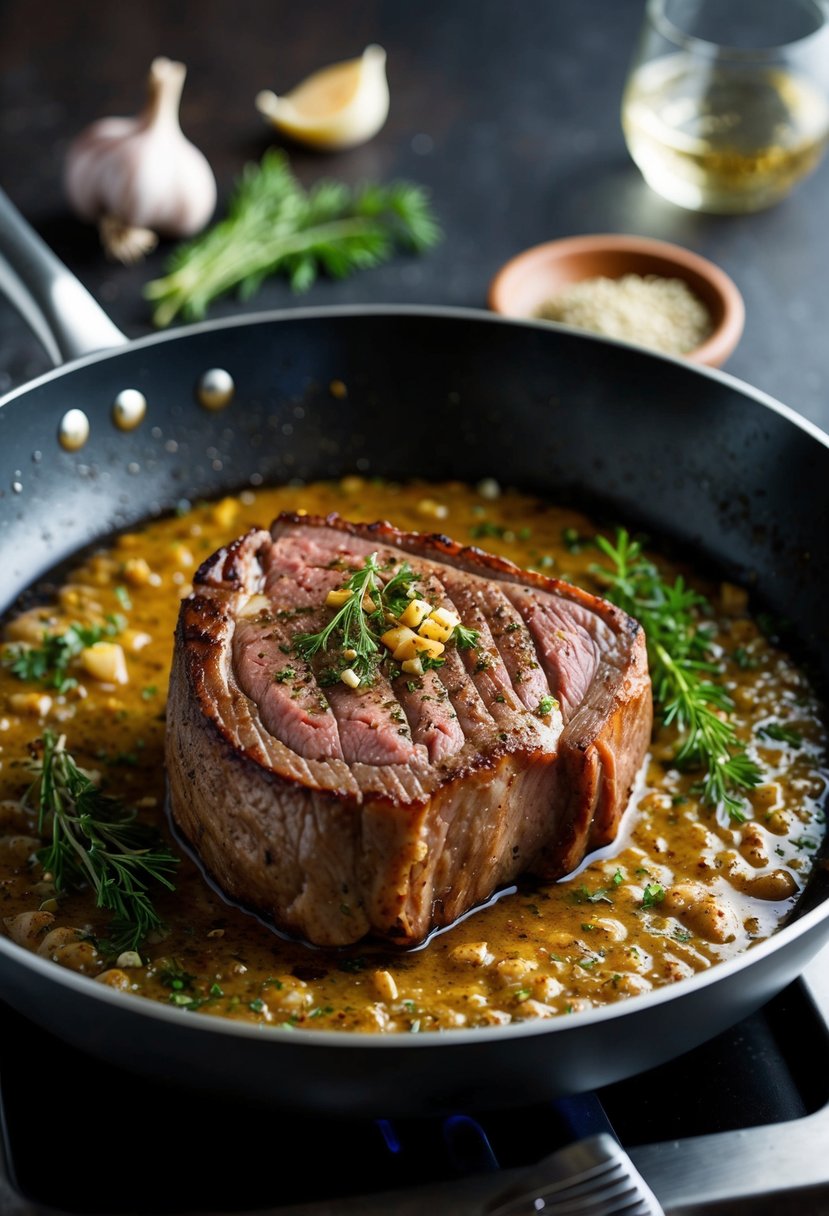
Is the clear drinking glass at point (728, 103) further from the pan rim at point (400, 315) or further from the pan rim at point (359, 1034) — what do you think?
the pan rim at point (359, 1034)

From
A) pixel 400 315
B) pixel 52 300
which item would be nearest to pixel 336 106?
pixel 400 315

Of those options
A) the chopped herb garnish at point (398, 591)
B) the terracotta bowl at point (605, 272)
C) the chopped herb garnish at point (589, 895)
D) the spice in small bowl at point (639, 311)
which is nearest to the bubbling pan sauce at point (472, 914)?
the chopped herb garnish at point (589, 895)

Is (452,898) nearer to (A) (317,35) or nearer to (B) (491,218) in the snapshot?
(B) (491,218)

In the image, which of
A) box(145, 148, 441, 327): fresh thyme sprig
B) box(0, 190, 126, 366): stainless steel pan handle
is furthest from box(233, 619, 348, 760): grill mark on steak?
box(145, 148, 441, 327): fresh thyme sprig

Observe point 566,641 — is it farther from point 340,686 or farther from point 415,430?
point 415,430

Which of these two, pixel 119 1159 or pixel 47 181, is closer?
pixel 119 1159

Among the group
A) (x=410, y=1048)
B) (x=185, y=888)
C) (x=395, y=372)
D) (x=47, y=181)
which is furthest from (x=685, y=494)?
(x=47, y=181)

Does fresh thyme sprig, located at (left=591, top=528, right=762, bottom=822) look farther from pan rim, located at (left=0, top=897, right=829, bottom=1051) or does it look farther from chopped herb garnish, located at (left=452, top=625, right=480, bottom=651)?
pan rim, located at (left=0, top=897, right=829, bottom=1051)
